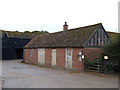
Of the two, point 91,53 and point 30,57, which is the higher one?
point 91,53

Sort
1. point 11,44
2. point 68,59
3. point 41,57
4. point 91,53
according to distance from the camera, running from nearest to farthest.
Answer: point 91,53 < point 68,59 < point 41,57 < point 11,44

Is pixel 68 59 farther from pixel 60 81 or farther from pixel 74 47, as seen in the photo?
pixel 60 81

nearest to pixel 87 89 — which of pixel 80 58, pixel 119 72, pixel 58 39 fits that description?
pixel 119 72

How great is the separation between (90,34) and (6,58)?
2738 cm

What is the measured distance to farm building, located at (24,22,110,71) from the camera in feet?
63.7

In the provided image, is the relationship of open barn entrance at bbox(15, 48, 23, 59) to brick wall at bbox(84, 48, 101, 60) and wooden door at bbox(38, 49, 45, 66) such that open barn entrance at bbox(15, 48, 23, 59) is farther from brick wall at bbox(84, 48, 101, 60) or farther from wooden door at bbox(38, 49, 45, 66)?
brick wall at bbox(84, 48, 101, 60)

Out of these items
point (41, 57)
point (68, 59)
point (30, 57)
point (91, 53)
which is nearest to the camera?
point (91, 53)

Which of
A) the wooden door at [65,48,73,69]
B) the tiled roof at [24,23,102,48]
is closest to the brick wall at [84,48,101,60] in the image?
the tiled roof at [24,23,102,48]

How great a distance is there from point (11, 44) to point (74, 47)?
Answer: 2559 centimetres

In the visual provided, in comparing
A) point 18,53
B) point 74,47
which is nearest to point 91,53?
point 74,47

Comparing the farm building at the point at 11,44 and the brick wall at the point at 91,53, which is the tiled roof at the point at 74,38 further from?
the farm building at the point at 11,44

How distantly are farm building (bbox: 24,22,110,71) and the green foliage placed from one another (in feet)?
9.49

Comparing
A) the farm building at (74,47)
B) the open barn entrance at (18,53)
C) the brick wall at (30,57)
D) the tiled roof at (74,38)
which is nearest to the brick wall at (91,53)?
the farm building at (74,47)

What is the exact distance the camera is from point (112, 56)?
16.1 m
